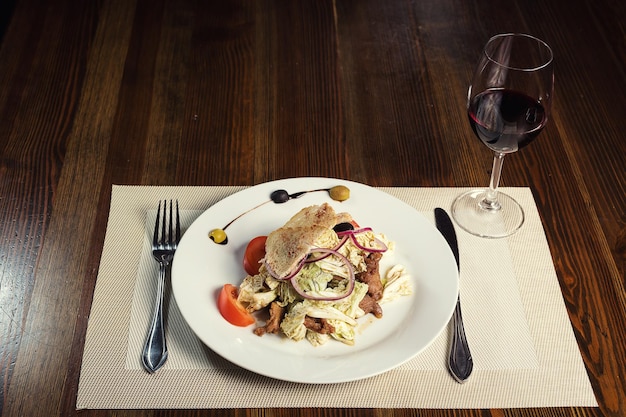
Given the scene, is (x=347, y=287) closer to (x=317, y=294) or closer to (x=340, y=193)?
(x=317, y=294)

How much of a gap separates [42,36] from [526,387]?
179cm

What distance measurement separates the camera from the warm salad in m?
A: 1.26

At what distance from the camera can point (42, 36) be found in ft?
7.37

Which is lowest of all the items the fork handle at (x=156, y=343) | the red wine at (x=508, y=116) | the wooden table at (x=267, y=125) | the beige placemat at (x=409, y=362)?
the wooden table at (x=267, y=125)

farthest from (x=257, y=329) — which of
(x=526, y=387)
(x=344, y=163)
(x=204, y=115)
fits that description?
(x=204, y=115)

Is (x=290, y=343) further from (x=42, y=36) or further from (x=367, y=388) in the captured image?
(x=42, y=36)

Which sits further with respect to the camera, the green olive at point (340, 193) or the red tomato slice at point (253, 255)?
the green olive at point (340, 193)

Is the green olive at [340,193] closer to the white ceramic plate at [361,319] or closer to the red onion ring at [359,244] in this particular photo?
the white ceramic plate at [361,319]

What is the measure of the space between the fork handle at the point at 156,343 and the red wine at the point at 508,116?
733mm

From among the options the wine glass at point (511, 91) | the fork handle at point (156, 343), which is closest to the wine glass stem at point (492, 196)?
the wine glass at point (511, 91)

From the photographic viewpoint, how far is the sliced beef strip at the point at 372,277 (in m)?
1.32

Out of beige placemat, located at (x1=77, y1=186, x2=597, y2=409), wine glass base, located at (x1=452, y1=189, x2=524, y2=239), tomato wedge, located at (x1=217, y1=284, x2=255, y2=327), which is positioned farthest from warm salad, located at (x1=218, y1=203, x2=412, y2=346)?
wine glass base, located at (x1=452, y1=189, x2=524, y2=239)

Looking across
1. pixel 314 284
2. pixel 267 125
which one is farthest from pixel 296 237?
pixel 267 125

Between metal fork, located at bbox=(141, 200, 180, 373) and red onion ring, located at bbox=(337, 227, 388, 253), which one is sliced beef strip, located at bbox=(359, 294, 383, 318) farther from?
metal fork, located at bbox=(141, 200, 180, 373)
